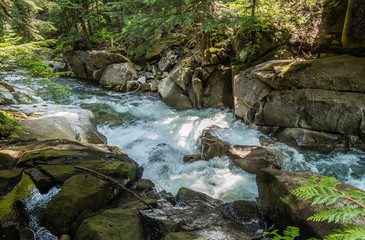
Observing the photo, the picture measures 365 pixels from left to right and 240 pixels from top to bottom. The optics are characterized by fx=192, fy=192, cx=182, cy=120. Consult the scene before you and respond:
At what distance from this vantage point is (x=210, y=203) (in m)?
4.59

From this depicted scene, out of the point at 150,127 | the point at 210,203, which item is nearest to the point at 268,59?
the point at 150,127

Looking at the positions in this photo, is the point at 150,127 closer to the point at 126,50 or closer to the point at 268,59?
the point at 268,59

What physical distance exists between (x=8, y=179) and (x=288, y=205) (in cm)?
489

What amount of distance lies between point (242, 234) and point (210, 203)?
1.26 m

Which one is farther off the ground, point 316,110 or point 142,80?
point 142,80

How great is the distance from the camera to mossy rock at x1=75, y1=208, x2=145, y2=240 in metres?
2.44

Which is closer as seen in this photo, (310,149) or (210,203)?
(210,203)

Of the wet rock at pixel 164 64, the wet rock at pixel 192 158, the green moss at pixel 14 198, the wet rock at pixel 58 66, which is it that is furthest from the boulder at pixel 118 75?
the green moss at pixel 14 198

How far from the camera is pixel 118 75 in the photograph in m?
15.7

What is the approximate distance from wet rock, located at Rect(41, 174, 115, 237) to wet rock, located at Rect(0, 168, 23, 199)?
0.92m

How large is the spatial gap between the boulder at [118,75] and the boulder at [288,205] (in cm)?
1344

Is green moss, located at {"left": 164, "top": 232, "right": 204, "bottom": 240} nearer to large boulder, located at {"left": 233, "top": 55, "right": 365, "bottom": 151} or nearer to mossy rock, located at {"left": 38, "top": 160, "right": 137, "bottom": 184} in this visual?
mossy rock, located at {"left": 38, "top": 160, "right": 137, "bottom": 184}

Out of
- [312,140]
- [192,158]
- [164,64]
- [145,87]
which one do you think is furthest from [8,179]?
[164,64]

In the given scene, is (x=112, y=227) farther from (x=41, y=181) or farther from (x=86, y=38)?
(x=86, y=38)
